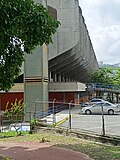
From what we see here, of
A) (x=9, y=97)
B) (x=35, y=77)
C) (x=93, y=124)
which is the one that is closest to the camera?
(x=93, y=124)

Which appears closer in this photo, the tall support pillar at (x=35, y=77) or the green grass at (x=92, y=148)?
the green grass at (x=92, y=148)

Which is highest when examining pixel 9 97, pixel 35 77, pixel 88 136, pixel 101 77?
pixel 101 77

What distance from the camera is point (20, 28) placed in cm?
621

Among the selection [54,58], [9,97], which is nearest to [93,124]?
[54,58]

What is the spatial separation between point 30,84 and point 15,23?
28382 mm

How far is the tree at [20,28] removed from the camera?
579 centimetres

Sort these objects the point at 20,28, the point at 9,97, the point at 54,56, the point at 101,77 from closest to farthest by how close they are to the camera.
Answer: the point at 20,28
the point at 54,56
the point at 9,97
the point at 101,77

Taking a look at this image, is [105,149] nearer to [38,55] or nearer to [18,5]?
[18,5]

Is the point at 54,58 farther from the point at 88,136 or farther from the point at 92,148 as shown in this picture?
the point at 92,148

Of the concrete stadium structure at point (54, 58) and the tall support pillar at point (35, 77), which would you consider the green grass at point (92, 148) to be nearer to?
the tall support pillar at point (35, 77)

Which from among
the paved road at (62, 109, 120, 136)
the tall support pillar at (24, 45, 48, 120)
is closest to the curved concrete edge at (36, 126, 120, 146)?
the paved road at (62, 109, 120, 136)

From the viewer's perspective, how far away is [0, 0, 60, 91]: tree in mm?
5789

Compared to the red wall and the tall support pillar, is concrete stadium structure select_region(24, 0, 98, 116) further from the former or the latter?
the red wall

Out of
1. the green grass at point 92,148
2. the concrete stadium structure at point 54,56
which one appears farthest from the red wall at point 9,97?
the green grass at point 92,148
